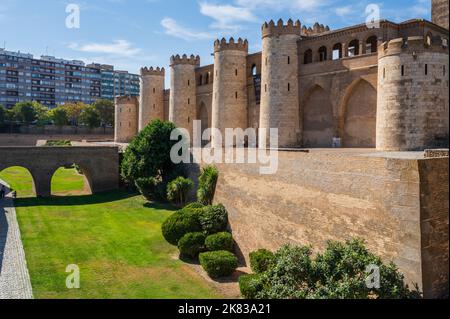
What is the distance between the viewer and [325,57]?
31.9m

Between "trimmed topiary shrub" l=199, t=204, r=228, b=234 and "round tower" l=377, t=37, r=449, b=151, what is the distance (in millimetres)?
10678

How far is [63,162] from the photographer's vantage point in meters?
38.6

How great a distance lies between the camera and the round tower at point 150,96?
5084 centimetres

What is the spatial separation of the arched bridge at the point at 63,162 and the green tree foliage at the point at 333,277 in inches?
1147

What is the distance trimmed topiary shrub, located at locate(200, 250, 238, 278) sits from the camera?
65.5 feet

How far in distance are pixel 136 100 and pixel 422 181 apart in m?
50.9

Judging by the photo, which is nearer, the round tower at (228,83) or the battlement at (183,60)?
the round tower at (228,83)

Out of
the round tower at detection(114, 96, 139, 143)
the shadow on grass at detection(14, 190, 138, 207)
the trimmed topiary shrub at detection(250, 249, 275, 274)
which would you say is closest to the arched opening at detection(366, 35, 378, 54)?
the trimmed topiary shrub at detection(250, 249, 275, 274)

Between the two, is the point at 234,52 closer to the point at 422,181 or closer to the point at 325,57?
the point at 325,57

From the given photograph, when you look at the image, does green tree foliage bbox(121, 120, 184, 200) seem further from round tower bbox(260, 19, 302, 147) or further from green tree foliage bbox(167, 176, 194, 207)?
round tower bbox(260, 19, 302, 147)

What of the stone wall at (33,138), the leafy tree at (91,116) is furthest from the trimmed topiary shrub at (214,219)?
the leafy tree at (91,116)

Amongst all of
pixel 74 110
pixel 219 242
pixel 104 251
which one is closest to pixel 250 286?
pixel 219 242

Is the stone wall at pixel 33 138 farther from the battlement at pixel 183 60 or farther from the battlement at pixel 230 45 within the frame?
the battlement at pixel 230 45
